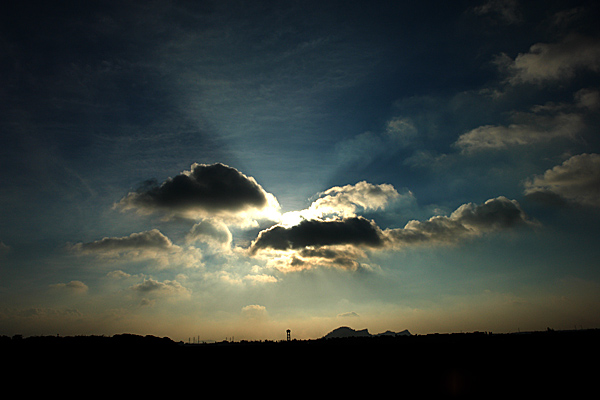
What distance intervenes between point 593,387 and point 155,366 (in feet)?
192

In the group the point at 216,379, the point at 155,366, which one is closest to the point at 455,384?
the point at 216,379

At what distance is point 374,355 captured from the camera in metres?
61.2

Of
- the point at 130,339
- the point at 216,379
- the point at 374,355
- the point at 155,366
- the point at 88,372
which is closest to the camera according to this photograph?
the point at 216,379

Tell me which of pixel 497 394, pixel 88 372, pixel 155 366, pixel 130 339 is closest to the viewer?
pixel 497 394

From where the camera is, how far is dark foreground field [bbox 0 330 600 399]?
40.8 meters

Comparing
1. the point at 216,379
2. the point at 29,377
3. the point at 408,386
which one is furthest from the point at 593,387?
the point at 29,377

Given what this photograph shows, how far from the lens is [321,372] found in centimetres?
5022

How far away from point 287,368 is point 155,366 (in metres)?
21.7

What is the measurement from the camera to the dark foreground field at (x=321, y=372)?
40.8 metres

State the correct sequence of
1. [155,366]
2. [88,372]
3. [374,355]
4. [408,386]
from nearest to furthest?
[408,386] → [88,372] → [155,366] → [374,355]

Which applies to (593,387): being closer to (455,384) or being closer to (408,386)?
(455,384)

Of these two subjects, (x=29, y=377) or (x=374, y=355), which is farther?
(x=374, y=355)

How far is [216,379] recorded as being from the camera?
156ft

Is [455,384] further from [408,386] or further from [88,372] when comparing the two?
[88,372]
